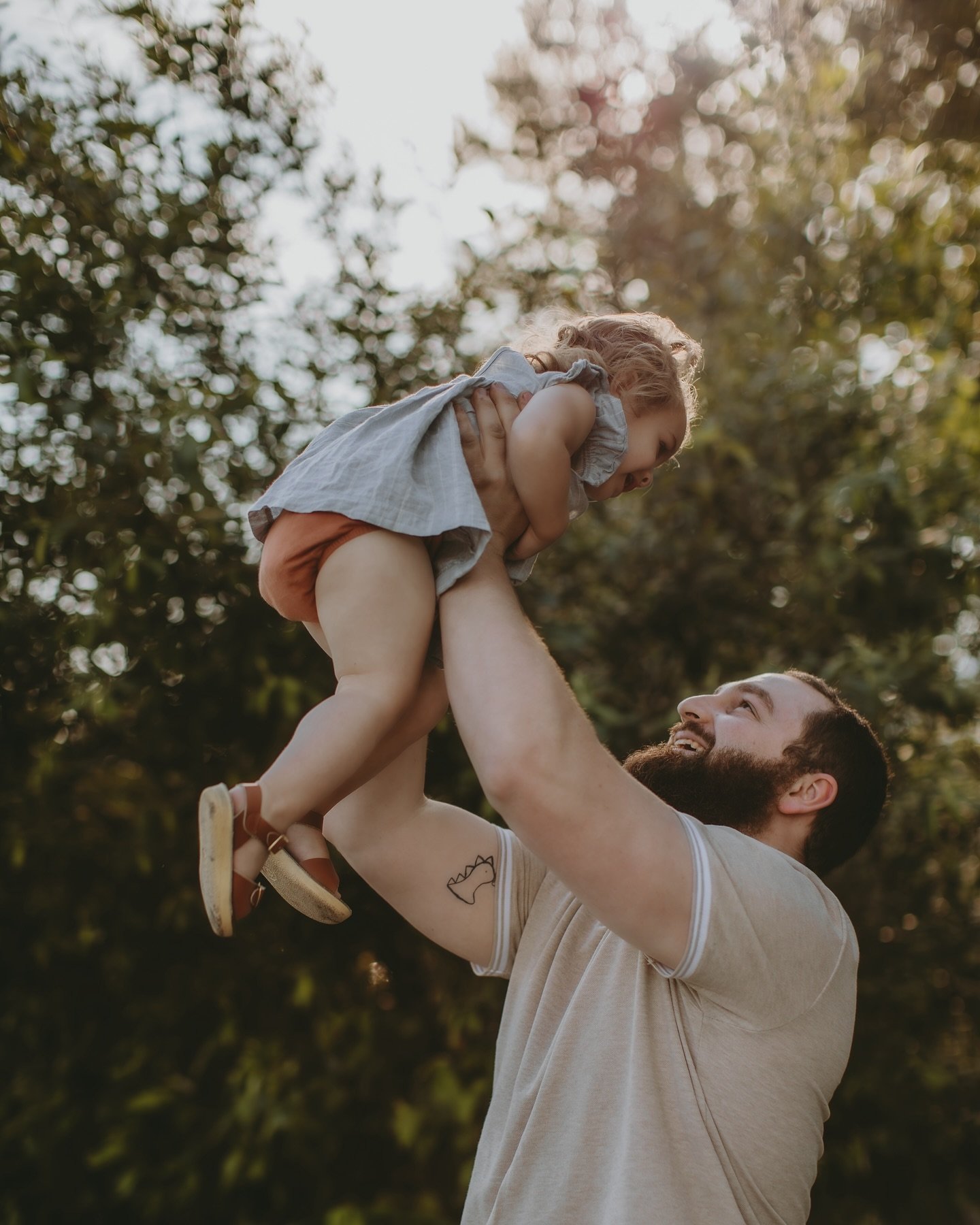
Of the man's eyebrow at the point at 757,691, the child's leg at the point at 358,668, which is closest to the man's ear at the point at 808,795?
the man's eyebrow at the point at 757,691

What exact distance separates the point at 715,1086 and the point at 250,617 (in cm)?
158

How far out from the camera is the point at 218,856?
113 centimetres

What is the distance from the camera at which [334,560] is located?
4.21 ft

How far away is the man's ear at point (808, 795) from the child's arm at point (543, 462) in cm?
54

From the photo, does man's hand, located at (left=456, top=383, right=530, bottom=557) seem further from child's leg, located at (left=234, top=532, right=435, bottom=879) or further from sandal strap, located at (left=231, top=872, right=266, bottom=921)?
sandal strap, located at (left=231, top=872, right=266, bottom=921)

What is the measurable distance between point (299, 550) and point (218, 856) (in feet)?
1.29

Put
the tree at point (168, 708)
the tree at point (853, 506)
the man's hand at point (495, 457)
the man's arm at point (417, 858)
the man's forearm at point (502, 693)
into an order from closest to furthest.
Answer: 1. the man's forearm at point (502, 693)
2. the man's hand at point (495, 457)
3. the man's arm at point (417, 858)
4. the tree at point (168, 708)
5. the tree at point (853, 506)

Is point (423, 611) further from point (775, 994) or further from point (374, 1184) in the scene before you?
point (374, 1184)

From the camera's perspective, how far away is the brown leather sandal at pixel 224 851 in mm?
1133

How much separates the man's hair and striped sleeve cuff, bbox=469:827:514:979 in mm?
443

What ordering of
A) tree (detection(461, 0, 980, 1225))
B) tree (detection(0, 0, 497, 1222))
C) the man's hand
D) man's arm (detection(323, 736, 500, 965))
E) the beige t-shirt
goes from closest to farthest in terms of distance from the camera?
the beige t-shirt
the man's hand
man's arm (detection(323, 736, 500, 965))
tree (detection(0, 0, 497, 1222))
tree (detection(461, 0, 980, 1225))

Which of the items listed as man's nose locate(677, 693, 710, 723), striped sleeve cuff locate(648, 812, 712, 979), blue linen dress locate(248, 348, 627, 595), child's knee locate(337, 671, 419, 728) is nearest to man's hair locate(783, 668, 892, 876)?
man's nose locate(677, 693, 710, 723)

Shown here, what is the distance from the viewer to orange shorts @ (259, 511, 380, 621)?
1282 mm

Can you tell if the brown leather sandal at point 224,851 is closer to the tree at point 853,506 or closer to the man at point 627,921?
the man at point 627,921
